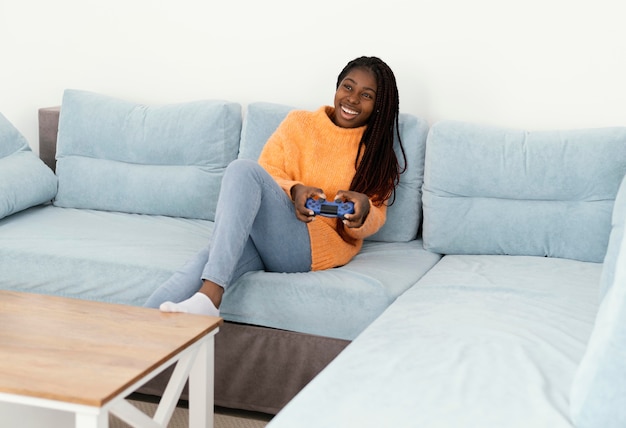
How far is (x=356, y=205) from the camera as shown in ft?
7.59

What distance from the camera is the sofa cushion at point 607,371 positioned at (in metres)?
1.13

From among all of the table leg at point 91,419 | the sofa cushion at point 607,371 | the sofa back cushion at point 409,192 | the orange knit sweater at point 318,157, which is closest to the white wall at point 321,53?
the sofa back cushion at point 409,192

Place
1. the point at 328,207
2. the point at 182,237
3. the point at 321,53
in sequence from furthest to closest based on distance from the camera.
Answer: the point at 321,53 < the point at 182,237 < the point at 328,207

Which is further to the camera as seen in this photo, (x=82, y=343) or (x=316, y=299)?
(x=316, y=299)

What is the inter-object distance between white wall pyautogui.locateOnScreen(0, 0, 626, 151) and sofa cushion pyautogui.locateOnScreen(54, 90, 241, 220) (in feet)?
0.83

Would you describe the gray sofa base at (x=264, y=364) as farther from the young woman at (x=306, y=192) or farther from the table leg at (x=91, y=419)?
the table leg at (x=91, y=419)

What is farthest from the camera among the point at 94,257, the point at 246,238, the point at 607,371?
the point at 94,257

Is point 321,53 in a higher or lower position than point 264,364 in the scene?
higher

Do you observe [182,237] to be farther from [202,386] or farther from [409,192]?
[202,386]

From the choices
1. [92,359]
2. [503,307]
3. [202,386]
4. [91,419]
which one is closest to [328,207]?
[503,307]

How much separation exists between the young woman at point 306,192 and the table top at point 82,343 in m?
0.14

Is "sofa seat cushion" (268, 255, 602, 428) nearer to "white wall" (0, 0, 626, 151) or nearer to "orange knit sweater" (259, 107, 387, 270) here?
"orange knit sweater" (259, 107, 387, 270)

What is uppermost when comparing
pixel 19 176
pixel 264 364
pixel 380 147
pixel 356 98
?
pixel 356 98

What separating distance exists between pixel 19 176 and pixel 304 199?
1.13 meters
